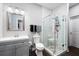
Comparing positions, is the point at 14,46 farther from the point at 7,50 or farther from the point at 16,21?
the point at 16,21

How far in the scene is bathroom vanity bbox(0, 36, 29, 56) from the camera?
1.07 metres

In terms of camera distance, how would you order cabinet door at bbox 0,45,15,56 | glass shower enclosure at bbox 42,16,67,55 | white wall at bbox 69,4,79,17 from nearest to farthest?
cabinet door at bbox 0,45,15,56, white wall at bbox 69,4,79,17, glass shower enclosure at bbox 42,16,67,55

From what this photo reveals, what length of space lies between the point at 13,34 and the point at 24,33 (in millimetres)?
182

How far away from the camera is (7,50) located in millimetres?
1096

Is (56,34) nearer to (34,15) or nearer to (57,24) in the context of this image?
(57,24)

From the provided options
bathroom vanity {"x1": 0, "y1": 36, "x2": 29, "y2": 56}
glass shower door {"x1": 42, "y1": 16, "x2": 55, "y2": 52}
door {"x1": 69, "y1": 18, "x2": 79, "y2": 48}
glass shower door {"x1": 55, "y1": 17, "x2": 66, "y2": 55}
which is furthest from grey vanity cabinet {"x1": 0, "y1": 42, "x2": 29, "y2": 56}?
door {"x1": 69, "y1": 18, "x2": 79, "y2": 48}

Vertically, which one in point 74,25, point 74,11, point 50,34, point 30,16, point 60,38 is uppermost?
point 74,11

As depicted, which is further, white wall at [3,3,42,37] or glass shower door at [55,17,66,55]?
glass shower door at [55,17,66,55]

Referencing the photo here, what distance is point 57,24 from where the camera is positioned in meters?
1.68

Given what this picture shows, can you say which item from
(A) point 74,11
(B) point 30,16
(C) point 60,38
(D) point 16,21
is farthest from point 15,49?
(A) point 74,11

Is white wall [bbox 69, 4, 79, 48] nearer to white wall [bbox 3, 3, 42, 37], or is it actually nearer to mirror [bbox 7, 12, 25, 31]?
white wall [bbox 3, 3, 42, 37]

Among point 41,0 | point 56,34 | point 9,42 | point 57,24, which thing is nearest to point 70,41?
point 56,34

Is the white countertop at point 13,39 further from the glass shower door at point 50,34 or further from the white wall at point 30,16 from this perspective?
the glass shower door at point 50,34

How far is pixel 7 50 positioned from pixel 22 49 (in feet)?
0.81
